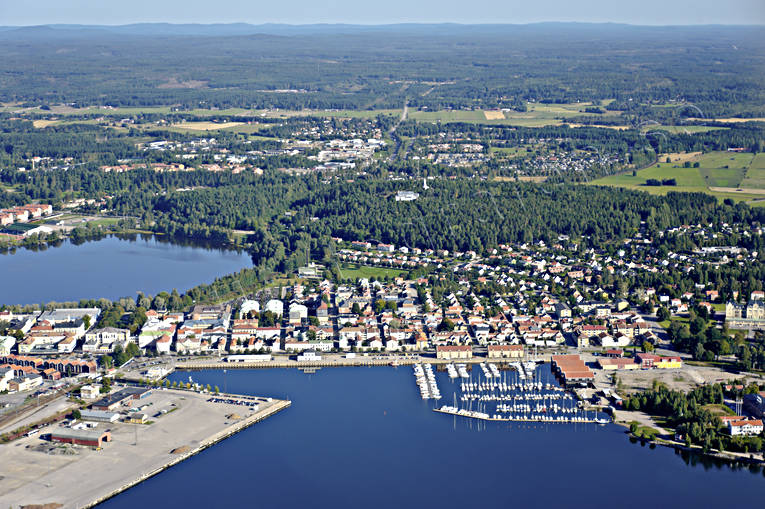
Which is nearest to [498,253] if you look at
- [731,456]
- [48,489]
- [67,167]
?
[731,456]

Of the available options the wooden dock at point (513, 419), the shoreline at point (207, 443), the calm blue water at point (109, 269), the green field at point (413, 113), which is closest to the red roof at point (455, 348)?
the wooden dock at point (513, 419)

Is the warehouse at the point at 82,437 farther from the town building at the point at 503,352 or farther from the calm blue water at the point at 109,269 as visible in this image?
the calm blue water at the point at 109,269

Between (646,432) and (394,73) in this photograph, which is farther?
(394,73)

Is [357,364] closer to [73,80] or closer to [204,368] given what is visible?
[204,368]

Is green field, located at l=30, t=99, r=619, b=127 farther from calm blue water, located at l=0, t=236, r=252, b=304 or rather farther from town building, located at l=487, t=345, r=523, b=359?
town building, located at l=487, t=345, r=523, b=359

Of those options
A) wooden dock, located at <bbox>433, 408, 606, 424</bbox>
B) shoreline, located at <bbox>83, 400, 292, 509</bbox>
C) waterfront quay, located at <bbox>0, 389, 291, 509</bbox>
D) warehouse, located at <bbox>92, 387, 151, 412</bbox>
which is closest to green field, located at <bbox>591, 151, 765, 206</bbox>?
wooden dock, located at <bbox>433, 408, 606, 424</bbox>

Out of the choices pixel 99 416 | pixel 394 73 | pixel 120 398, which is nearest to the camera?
pixel 99 416

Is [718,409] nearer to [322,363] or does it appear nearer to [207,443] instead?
[322,363]

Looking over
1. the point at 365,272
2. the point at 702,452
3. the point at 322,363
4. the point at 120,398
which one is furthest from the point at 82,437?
the point at 365,272
